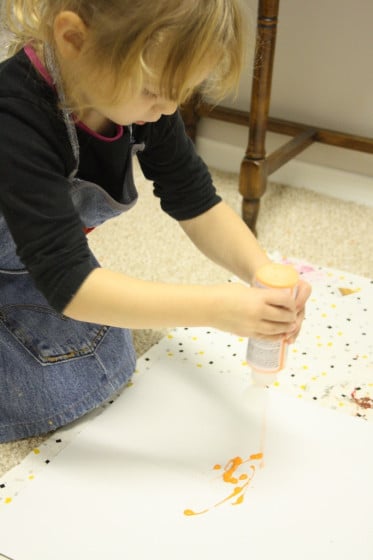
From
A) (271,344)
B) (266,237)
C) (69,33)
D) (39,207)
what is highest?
(69,33)

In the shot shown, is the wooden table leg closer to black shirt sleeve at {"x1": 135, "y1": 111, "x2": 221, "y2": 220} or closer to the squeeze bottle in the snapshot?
black shirt sleeve at {"x1": 135, "y1": 111, "x2": 221, "y2": 220}

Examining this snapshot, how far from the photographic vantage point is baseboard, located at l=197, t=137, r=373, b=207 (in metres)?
1.33

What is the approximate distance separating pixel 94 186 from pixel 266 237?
50 centimetres

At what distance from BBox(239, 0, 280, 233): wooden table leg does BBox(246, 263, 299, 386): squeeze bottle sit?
1.53 feet

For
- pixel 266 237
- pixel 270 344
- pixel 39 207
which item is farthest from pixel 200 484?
pixel 266 237

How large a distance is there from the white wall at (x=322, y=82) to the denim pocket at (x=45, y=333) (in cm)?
64

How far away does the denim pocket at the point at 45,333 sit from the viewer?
2.59ft

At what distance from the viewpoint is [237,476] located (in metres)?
0.75

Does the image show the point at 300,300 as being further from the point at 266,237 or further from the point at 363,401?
the point at 266,237

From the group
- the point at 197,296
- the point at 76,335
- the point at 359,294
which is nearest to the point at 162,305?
the point at 197,296

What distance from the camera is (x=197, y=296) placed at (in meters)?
0.66

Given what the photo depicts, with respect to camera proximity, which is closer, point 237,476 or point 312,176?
point 237,476

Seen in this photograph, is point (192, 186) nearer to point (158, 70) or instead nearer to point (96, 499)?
point (158, 70)

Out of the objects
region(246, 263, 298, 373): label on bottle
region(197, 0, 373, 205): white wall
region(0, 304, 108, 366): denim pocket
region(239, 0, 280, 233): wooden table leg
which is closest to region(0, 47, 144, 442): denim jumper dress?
region(0, 304, 108, 366): denim pocket
